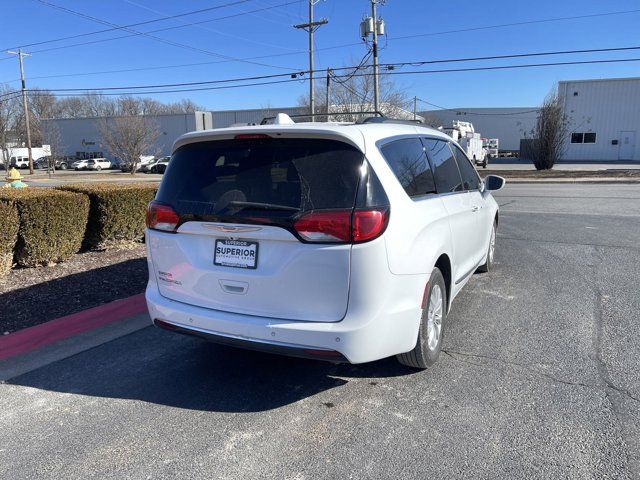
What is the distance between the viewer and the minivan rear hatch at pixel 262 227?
303cm

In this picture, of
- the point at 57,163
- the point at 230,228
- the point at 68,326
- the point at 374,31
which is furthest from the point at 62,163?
the point at 230,228

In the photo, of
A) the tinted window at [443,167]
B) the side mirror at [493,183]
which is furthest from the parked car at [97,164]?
the tinted window at [443,167]

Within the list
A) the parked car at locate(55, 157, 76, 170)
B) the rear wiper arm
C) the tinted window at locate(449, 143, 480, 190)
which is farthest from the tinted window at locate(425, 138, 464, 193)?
the parked car at locate(55, 157, 76, 170)

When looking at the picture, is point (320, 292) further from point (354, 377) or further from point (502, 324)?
point (502, 324)

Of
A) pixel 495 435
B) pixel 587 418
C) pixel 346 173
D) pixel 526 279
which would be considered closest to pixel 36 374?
pixel 346 173

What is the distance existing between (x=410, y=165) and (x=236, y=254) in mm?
1440

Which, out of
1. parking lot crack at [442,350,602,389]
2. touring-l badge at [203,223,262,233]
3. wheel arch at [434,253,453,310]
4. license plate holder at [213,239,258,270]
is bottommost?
parking lot crack at [442,350,602,389]

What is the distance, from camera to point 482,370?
386 cm

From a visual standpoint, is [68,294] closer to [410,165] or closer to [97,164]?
[410,165]

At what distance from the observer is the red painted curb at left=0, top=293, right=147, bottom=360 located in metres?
4.35

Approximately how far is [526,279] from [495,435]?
3856 millimetres

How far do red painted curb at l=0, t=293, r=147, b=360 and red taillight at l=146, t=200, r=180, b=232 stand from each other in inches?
70.2

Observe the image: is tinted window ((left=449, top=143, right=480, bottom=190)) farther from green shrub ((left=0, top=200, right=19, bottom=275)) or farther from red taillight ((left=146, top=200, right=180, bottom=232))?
green shrub ((left=0, top=200, right=19, bottom=275))

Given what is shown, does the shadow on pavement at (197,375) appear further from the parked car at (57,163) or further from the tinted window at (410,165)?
the parked car at (57,163)
